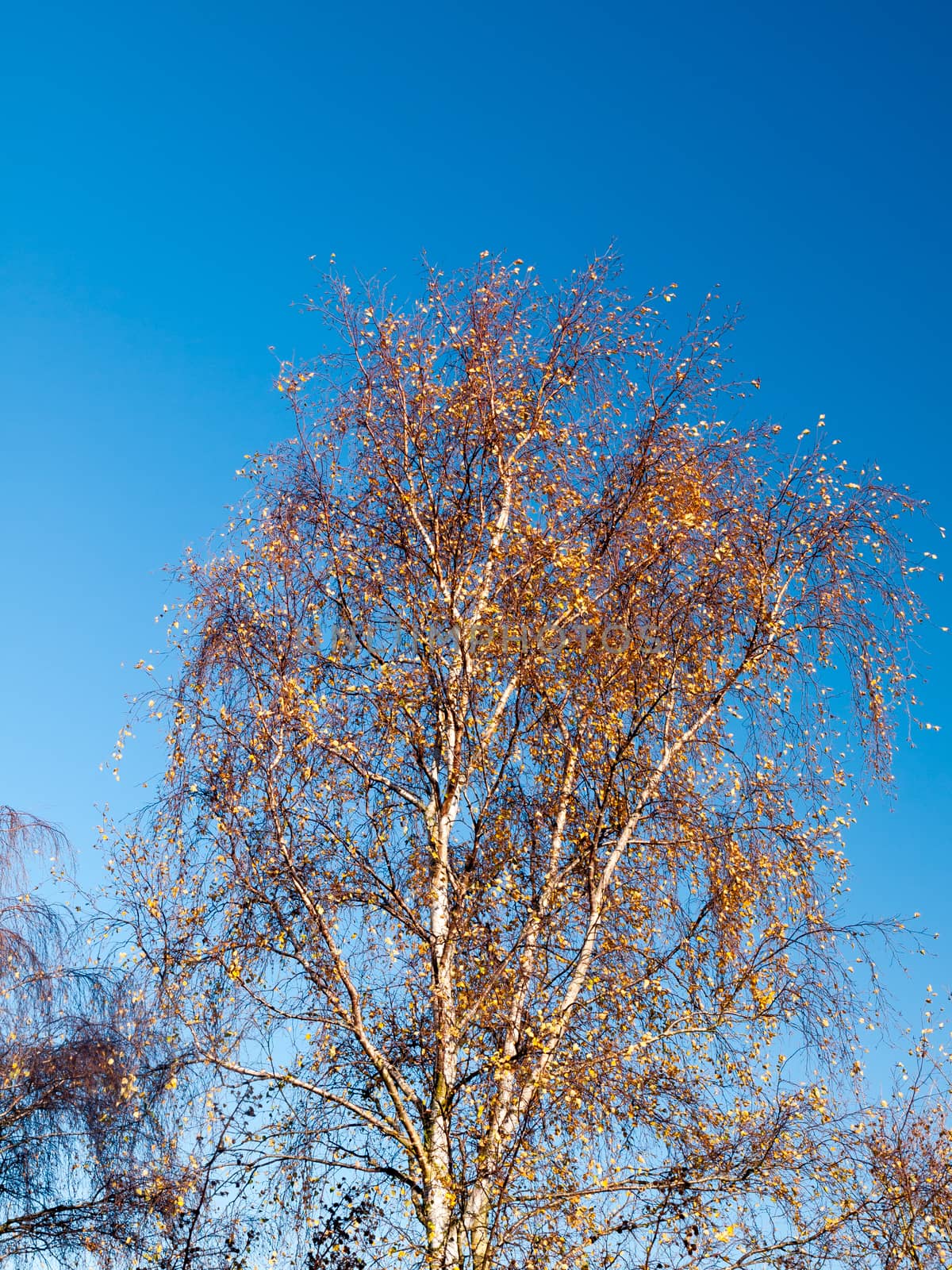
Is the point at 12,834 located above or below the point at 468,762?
above

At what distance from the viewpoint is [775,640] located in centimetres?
1081

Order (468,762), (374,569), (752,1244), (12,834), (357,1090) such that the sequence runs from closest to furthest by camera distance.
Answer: (752,1244) < (357,1090) < (468,762) < (374,569) < (12,834)

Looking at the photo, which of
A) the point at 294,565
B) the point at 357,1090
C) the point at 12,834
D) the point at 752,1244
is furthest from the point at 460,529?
the point at 12,834

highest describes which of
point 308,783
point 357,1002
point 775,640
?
point 775,640

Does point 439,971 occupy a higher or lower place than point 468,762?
lower

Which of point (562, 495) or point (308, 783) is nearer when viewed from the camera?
point (308, 783)

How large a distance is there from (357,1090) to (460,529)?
206 inches

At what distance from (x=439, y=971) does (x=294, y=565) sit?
3926mm

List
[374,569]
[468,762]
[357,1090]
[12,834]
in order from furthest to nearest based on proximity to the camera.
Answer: [12,834], [374,569], [468,762], [357,1090]

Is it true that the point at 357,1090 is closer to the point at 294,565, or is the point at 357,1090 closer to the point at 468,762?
the point at 468,762

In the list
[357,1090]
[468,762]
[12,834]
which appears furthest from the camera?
[12,834]

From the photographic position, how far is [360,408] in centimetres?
1165

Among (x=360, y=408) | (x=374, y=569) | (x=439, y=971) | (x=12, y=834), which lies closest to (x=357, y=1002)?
(x=439, y=971)

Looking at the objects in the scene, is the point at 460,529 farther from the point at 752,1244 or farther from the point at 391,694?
the point at 752,1244
